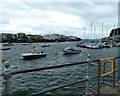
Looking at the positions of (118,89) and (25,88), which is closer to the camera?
(118,89)

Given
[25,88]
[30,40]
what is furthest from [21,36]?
[25,88]

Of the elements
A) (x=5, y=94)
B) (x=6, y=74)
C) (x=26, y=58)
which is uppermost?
(x=6, y=74)

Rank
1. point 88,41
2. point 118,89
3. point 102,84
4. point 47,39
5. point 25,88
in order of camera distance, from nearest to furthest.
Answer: point 118,89 < point 102,84 < point 25,88 < point 88,41 < point 47,39

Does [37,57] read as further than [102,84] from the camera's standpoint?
Yes

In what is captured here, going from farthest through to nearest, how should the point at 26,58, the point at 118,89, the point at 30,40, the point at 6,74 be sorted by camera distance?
the point at 30,40, the point at 26,58, the point at 118,89, the point at 6,74

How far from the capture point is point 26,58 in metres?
51.2

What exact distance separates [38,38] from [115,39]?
86.1 meters

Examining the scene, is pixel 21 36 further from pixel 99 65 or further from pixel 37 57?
pixel 99 65

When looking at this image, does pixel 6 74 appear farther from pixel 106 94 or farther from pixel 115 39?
pixel 115 39

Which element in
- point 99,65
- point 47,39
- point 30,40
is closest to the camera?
point 99,65

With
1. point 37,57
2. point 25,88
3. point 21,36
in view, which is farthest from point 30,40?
point 25,88

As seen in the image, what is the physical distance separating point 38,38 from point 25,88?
177524 millimetres

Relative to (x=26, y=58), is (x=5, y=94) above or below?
above

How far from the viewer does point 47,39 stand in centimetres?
19750
